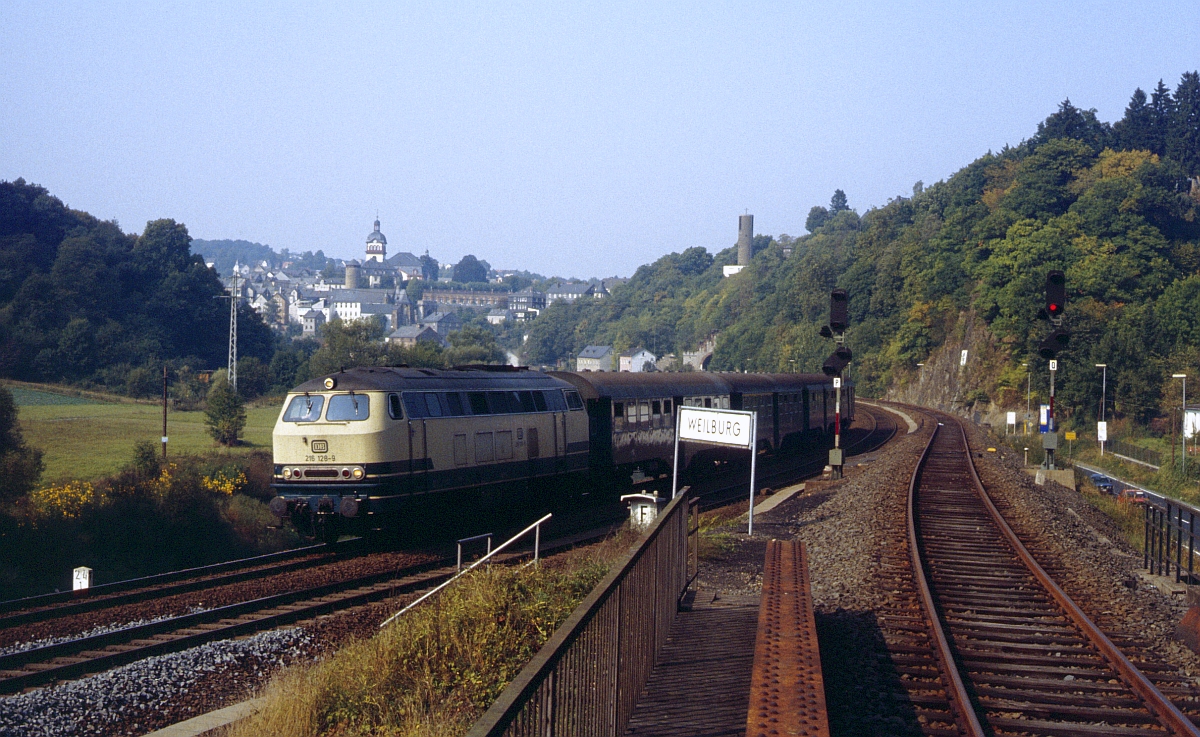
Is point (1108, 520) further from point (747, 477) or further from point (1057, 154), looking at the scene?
point (1057, 154)

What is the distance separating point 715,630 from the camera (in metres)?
9.94

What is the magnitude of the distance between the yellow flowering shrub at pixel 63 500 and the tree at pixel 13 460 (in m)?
0.41

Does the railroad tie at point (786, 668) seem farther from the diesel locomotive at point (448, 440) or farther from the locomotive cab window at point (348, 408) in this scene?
the locomotive cab window at point (348, 408)

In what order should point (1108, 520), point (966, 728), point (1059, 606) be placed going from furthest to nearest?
point (1108, 520)
point (1059, 606)
point (966, 728)

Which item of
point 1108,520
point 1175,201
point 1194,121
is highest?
point 1194,121

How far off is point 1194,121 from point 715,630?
149m

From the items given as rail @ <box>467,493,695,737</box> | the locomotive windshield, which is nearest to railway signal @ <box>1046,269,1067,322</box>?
the locomotive windshield

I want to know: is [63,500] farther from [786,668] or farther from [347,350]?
[347,350]

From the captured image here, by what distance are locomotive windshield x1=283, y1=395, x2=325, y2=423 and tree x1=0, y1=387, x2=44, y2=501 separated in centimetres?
936

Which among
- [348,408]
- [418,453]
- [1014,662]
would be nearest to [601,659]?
[1014,662]

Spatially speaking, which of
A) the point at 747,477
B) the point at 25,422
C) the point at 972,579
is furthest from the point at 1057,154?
the point at 972,579

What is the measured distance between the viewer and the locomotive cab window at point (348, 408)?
57.8 ft

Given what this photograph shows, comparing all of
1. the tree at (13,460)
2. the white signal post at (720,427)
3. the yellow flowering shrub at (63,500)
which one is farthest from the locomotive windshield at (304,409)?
the tree at (13,460)

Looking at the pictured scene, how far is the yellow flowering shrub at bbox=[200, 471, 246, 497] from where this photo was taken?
2761 cm
